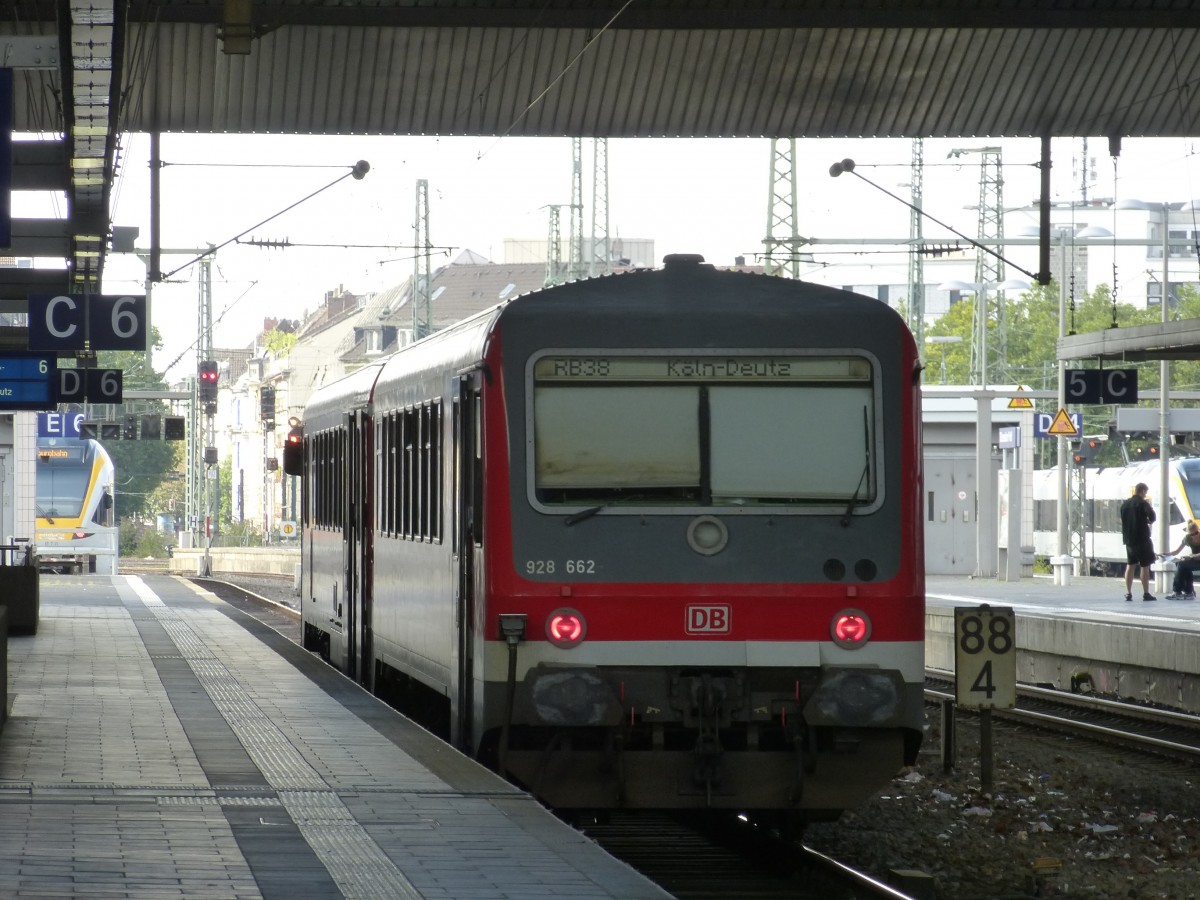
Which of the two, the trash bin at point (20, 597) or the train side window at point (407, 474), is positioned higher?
the train side window at point (407, 474)

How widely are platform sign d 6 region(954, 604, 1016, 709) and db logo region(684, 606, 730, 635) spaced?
3567 millimetres

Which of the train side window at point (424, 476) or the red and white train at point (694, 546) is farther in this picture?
the train side window at point (424, 476)

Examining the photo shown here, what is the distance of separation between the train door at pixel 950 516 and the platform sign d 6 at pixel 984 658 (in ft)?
75.4

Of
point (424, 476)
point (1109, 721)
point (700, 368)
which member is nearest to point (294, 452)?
point (1109, 721)

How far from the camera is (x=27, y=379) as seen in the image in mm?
24562

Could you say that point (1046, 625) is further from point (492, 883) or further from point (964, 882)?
point (492, 883)

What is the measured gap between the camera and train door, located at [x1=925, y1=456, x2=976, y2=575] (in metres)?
35.8

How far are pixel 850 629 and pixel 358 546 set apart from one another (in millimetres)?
6424

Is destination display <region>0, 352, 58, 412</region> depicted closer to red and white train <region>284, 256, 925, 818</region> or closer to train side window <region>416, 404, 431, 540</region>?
train side window <region>416, 404, 431, 540</region>

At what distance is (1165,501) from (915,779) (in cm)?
2395

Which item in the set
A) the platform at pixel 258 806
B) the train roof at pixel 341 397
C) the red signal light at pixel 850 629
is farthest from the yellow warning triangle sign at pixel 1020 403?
the red signal light at pixel 850 629

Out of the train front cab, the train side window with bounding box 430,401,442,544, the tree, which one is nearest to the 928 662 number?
the train front cab

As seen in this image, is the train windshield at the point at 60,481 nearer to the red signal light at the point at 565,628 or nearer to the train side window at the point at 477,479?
the train side window at the point at 477,479

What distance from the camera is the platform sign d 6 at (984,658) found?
1269 centimetres
